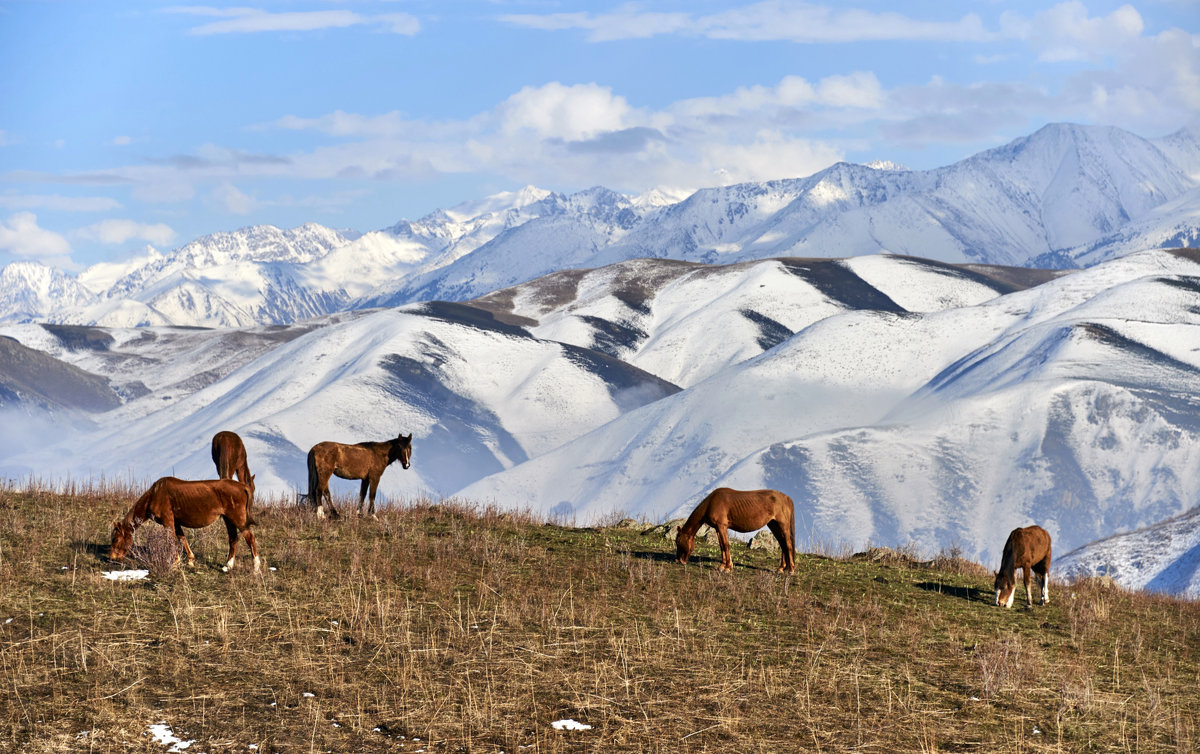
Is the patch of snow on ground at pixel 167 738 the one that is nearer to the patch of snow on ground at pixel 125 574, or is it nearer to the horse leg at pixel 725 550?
the patch of snow on ground at pixel 125 574

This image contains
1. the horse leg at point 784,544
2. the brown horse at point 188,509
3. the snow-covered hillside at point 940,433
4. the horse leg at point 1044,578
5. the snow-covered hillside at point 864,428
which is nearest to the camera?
the brown horse at point 188,509

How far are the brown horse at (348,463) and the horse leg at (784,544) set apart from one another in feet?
23.4

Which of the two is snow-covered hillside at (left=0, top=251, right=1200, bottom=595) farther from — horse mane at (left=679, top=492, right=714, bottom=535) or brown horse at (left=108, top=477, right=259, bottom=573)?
brown horse at (left=108, top=477, right=259, bottom=573)

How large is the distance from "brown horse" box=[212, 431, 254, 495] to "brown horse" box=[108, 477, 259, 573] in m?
3.27

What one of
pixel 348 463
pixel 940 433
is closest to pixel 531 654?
pixel 348 463

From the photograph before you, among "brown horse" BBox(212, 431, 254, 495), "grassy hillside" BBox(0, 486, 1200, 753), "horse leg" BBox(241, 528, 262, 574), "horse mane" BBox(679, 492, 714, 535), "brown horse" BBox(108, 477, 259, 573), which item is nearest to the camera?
"grassy hillside" BBox(0, 486, 1200, 753)

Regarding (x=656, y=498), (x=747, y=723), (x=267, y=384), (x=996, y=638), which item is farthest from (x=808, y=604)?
(x=267, y=384)

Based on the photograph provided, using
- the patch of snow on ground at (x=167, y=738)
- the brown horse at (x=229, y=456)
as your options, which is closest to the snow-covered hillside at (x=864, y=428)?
the brown horse at (x=229, y=456)

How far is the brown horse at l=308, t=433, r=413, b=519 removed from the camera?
71.4ft

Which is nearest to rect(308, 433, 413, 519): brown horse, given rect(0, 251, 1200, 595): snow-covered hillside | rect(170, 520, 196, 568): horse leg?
rect(170, 520, 196, 568): horse leg

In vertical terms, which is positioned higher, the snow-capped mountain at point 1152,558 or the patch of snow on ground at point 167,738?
the snow-capped mountain at point 1152,558

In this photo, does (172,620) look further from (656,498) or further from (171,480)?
(656,498)

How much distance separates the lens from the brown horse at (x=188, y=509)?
16672 mm

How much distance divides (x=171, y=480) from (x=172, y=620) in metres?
2.39
